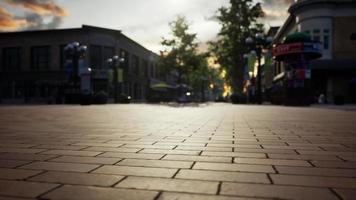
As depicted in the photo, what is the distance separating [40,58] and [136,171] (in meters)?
48.5

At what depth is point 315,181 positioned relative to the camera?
8.80 ft

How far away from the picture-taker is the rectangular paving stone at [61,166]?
3096mm

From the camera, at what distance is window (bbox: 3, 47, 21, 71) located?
158ft

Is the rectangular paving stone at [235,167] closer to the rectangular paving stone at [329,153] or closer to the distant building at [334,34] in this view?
the rectangular paving stone at [329,153]

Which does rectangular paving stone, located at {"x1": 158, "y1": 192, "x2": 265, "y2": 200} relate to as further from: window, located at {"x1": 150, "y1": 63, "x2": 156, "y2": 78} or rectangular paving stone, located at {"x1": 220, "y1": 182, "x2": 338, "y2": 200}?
window, located at {"x1": 150, "y1": 63, "x2": 156, "y2": 78}

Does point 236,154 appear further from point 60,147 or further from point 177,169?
point 60,147

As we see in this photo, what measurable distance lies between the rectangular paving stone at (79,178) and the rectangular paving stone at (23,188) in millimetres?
128

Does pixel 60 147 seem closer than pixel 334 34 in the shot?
Yes

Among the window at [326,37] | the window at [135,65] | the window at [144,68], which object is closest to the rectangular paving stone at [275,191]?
the window at [326,37]

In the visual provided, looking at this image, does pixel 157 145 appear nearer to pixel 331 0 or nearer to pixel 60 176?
pixel 60 176

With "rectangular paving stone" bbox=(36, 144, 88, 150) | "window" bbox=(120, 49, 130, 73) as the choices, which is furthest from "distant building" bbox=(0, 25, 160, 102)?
"rectangular paving stone" bbox=(36, 144, 88, 150)

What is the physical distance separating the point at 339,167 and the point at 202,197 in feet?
5.69

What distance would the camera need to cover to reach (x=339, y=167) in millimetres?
3250

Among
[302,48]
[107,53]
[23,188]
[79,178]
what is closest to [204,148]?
[79,178]
